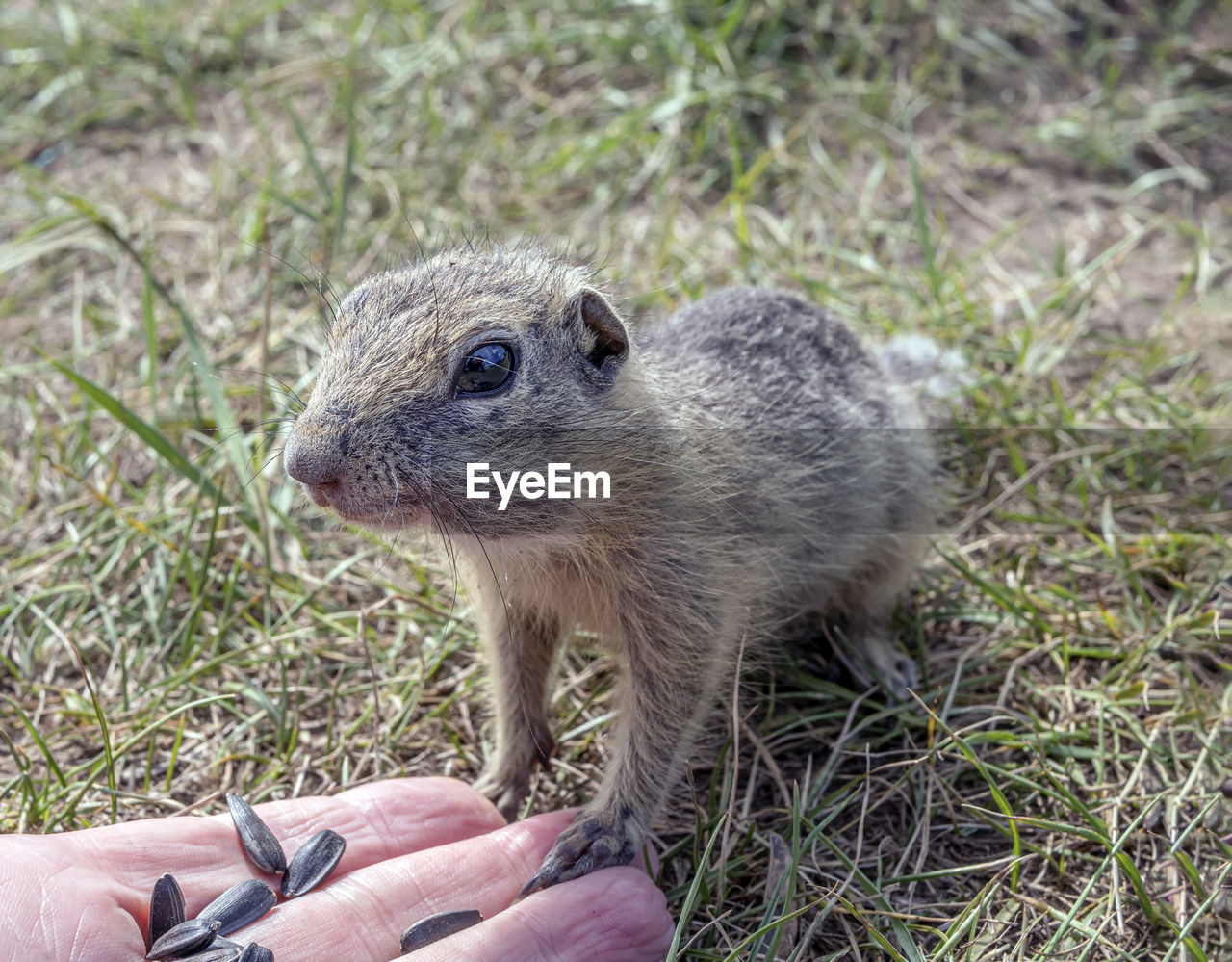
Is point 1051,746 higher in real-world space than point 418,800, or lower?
lower

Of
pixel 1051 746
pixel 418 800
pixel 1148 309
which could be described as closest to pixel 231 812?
pixel 418 800

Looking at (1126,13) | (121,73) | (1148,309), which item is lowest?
(1148,309)

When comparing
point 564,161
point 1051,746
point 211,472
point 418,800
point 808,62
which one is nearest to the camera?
point 418,800

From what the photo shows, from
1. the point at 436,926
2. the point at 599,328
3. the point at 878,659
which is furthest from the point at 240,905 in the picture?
the point at 878,659

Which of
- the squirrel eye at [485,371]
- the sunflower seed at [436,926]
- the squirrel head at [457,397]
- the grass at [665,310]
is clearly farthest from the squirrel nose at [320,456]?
the sunflower seed at [436,926]

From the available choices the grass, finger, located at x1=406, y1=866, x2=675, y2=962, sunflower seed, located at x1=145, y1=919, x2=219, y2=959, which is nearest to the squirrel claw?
finger, located at x1=406, y1=866, x2=675, y2=962

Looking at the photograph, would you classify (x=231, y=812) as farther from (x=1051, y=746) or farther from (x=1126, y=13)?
(x=1126, y=13)

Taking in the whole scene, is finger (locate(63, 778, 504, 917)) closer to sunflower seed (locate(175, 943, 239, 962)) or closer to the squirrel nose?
sunflower seed (locate(175, 943, 239, 962))
